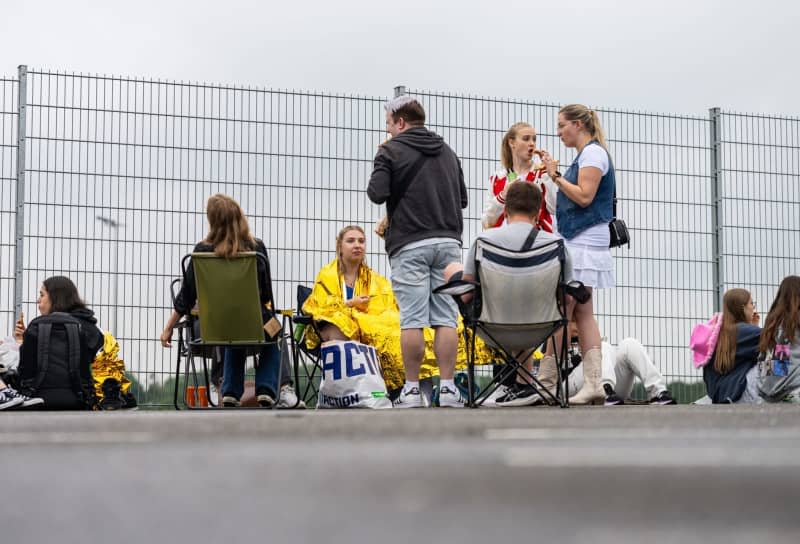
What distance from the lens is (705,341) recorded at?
7793 mm

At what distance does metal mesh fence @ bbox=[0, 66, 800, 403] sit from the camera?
888 centimetres

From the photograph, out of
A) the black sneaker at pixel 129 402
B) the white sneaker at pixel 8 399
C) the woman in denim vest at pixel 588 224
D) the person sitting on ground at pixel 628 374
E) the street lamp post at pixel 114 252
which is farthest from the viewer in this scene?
the street lamp post at pixel 114 252

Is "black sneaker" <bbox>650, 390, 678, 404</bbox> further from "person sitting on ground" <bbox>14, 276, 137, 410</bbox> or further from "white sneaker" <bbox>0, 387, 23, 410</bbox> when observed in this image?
"white sneaker" <bbox>0, 387, 23, 410</bbox>

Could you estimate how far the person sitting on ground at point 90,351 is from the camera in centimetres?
713

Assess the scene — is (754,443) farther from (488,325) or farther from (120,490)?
(488,325)

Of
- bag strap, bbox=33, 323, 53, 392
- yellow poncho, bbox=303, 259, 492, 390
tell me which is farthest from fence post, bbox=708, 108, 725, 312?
bag strap, bbox=33, 323, 53, 392

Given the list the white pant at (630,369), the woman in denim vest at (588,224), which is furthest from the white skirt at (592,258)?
the white pant at (630,369)

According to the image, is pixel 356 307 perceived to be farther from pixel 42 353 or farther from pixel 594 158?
pixel 594 158

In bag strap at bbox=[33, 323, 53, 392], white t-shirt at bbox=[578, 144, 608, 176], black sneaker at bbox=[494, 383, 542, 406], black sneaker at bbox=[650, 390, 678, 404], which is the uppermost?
white t-shirt at bbox=[578, 144, 608, 176]

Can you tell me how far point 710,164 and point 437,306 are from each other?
15.6 feet

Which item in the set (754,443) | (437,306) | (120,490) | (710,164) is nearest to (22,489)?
(120,490)

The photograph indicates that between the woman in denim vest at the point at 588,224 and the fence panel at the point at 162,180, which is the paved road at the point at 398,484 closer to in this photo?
the woman in denim vest at the point at 588,224

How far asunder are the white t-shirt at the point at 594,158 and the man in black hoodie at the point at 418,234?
27.6 inches

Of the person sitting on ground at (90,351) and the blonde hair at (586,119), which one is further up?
the blonde hair at (586,119)
